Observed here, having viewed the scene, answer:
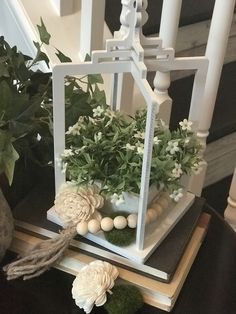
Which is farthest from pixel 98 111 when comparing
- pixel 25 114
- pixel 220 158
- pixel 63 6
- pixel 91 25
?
pixel 220 158

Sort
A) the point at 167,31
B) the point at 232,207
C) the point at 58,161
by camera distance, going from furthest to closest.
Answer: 1. the point at 232,207
2. the point at 167,31
3. the point at 58,161

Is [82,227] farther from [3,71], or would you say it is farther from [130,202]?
[3,71]

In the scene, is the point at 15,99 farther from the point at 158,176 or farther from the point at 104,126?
the point at 158,176

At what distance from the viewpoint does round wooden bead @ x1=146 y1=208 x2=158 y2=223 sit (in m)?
0.99

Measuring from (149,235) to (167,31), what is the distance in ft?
1.47

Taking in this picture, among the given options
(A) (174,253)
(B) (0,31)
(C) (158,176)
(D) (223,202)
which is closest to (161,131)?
(C) (158,176)

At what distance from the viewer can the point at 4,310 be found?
95 centimetres

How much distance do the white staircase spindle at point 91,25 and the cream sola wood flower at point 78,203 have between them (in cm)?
42

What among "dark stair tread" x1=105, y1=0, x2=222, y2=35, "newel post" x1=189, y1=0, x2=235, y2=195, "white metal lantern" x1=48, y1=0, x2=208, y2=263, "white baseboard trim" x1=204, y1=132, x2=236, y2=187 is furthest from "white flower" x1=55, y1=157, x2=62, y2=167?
"white baseboard trim" x1=204, y1=132, x2=236, y2=187

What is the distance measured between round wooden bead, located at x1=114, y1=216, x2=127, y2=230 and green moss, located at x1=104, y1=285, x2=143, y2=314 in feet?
0.32

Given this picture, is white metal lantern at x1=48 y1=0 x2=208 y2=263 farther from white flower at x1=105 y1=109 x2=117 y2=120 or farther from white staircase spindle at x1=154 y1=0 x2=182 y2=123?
white staircase spindle at x1=154 y1=0 x2=182 y2=123

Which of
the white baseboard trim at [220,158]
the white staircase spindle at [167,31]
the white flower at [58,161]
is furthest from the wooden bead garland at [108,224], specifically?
the white baseboard trim at [220,158]

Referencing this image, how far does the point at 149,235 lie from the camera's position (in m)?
1.00

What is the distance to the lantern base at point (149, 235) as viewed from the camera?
3.18 ft
